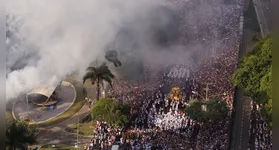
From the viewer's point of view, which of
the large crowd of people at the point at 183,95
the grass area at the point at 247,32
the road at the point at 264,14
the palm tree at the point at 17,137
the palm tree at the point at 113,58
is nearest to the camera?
the palm tree at the point at 17,137

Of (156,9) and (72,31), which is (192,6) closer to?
(156,9)

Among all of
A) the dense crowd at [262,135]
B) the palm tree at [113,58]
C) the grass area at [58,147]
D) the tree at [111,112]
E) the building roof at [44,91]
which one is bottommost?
the grass area at [58,147]

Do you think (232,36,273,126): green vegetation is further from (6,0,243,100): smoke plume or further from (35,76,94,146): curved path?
(35,76,94,146): curved path

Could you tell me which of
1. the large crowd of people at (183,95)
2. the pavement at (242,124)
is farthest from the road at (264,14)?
the pavement at (242,124)

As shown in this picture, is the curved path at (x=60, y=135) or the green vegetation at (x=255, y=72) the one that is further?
the green vegetation at (x=255, y=72)

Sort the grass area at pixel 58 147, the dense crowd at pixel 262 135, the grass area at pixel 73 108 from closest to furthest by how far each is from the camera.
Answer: the dense crowd at pixel 262 135 < the grass area at pixel 58 147 < the grass area at pixel 73 108

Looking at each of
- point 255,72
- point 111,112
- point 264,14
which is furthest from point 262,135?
point 264,14

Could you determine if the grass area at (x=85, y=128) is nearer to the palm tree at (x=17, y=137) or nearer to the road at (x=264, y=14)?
the palm tree at (x=17, y=137)
